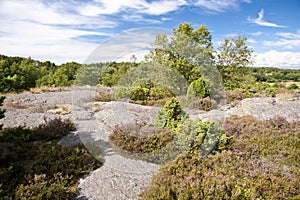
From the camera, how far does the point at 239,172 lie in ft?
13.2

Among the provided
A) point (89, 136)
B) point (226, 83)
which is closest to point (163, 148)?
point (89, 136)

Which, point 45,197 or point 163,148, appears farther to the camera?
point 163,148

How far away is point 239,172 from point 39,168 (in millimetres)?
3442

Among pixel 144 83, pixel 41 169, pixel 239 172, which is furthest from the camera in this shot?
pixel 144 83

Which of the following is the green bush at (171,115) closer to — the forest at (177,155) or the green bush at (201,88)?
the forest at (177,155)

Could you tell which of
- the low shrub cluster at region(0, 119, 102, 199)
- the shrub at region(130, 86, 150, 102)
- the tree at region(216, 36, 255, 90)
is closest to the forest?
the low shrub cluster at region(0, 119, 102, 199)

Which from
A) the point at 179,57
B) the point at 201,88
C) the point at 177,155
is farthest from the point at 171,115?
the point at 201,88

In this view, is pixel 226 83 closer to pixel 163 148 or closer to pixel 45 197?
pixel 163 148

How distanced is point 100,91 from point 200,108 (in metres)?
4.09

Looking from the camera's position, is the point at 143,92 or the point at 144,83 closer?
the point at 144,83

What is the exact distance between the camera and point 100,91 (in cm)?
922

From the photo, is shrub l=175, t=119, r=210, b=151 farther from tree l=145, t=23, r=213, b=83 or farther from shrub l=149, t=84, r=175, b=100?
tree l=145, t=23, r=213, b=83

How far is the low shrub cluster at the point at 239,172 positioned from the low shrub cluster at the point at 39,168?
1.27 m

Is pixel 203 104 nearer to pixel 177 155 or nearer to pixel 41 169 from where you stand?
pixel 177 155
